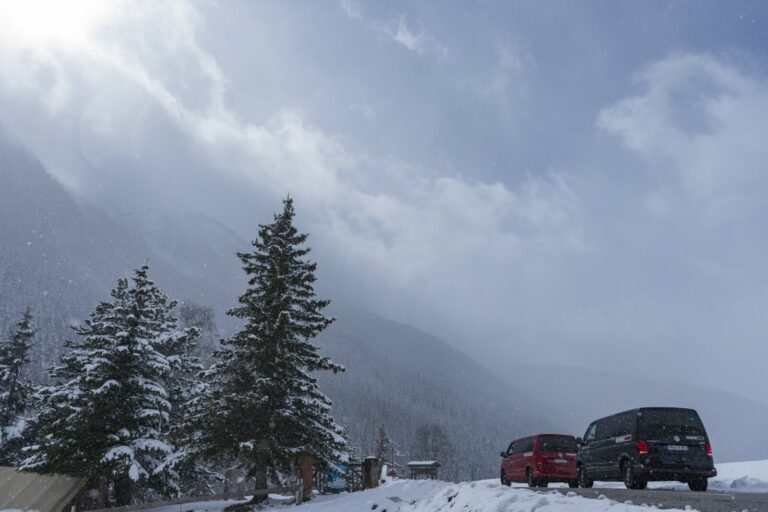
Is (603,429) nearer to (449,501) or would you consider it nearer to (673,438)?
(673,438)

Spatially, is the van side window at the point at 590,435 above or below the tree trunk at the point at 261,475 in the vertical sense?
above

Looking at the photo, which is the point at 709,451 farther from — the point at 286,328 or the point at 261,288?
the point at 261,288

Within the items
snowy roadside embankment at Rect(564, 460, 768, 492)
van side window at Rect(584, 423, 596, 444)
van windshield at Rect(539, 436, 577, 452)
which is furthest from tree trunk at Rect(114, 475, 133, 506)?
snowy roadside embankment at Rect(564, 460, 768, 492)

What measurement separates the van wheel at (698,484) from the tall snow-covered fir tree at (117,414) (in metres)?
17.7

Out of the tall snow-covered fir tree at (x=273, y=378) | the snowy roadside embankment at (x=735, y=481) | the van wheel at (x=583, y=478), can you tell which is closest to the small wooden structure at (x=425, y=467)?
the tall snow-covered fir tree at (x=273, y=378)

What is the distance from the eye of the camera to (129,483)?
24.5 metres

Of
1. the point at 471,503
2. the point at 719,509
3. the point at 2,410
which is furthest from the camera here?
the point at 2,410

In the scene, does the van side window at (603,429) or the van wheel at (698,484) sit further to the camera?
the van side window at (603,429)

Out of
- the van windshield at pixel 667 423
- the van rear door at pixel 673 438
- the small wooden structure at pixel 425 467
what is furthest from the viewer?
the small wooden structure at pixel 425 467

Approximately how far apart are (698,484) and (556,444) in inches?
210

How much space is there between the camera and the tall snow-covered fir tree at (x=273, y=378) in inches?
845

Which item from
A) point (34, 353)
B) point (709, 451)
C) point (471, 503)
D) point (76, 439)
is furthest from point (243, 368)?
point (34, 353)

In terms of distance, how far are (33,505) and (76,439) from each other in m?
4.02

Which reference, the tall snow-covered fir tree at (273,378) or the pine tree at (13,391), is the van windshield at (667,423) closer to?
the tall snow-covered fir tree at (273,378)
